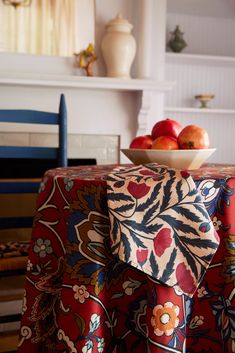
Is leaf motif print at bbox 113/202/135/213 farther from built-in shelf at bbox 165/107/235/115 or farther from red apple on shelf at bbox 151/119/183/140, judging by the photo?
built-in shelf at bbox 165/107/235/115

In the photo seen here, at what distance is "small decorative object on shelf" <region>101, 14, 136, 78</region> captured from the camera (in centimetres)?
225

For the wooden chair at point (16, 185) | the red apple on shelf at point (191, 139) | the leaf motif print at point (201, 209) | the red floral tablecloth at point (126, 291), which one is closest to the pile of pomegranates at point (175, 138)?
the red apple on shelf at point (191, 139)

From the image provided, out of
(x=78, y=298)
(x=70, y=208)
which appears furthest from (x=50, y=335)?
(x=70, y=208)

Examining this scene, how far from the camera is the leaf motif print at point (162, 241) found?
3.00ft

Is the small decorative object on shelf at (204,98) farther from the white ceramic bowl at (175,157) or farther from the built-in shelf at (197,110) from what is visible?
the white ceramic bowl at (175,157)

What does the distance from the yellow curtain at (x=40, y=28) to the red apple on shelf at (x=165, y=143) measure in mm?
1296

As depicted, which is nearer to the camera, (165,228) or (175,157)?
(165,228)

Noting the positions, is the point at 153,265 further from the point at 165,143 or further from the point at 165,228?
the point at 165,143

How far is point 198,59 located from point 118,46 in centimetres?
103

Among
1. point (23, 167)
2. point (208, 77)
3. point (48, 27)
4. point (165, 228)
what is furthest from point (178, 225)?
point (208, 77)

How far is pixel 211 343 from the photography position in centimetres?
101

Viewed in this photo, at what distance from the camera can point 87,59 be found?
2.31m

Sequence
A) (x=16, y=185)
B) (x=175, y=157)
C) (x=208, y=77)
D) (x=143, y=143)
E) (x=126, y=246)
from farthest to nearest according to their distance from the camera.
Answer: (x=208, y=77) → (x=16, y=185) → (x=143, y=143) → (x=175, y=157) → (x=126, y=246)

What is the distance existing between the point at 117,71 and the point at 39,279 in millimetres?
1476
